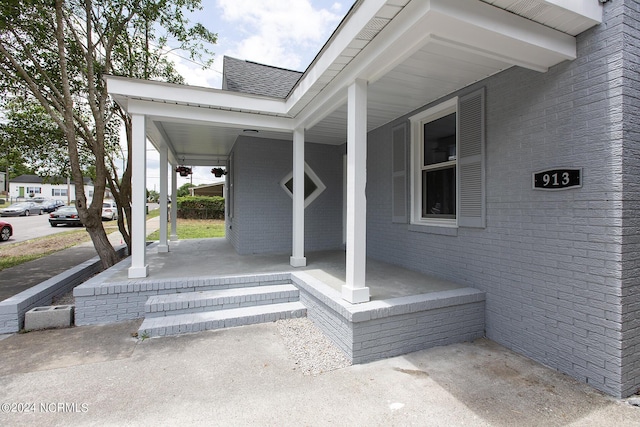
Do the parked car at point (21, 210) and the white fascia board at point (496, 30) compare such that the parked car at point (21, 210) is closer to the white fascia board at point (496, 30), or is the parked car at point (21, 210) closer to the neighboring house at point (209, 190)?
the neighboring house at point (209, 190)

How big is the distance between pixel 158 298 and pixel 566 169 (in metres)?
4.55

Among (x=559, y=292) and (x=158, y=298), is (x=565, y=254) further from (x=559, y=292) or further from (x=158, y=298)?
(x=158, y=298)

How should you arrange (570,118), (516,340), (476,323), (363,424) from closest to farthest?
(363,424) → (570,118) → (516,340) → (476,323)

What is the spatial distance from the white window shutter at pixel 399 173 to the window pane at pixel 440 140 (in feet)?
1.11

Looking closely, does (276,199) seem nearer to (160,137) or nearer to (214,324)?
(160,137)

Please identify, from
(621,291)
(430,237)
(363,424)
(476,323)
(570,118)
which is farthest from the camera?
(430,237)

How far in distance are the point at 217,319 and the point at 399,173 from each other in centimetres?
335

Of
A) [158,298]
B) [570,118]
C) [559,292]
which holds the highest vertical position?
[570,118]

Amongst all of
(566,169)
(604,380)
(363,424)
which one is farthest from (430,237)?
(363,424)

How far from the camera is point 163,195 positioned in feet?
23.6

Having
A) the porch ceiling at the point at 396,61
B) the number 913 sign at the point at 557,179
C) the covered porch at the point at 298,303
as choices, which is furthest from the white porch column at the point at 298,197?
the number 913 sign at the point at 557,179

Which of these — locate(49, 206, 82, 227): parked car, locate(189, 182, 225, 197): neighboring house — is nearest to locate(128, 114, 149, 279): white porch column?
locate(49, 206, 82, 227): parked car

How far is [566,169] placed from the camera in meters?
2.64

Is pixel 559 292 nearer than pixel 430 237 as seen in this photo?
Yes
